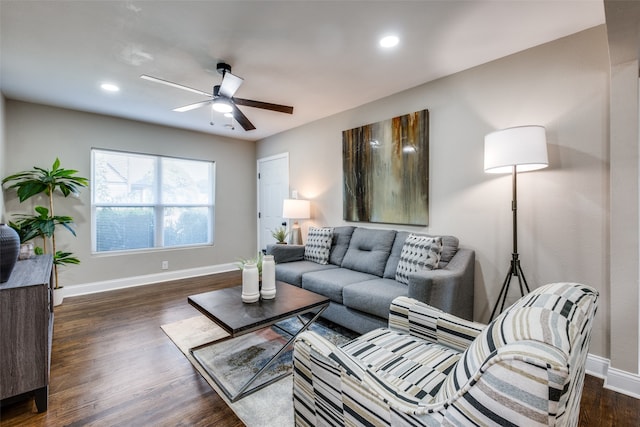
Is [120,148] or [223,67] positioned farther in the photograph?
[120,148]

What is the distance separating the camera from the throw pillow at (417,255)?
2.54m

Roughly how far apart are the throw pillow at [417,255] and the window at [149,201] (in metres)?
3.69

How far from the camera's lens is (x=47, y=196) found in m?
3.72

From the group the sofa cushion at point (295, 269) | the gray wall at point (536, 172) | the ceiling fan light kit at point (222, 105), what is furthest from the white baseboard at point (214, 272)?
the ceiling fan light kit at point (222, 105)

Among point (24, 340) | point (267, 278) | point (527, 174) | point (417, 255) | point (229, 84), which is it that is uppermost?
point (229, 84)

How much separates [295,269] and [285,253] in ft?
1.44

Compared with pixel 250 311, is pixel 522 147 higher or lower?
higher

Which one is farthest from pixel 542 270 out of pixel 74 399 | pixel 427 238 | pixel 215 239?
pixel 215 239

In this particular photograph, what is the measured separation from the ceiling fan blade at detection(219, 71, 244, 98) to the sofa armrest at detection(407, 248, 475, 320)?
2078 millimetres

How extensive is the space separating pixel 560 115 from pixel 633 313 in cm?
145

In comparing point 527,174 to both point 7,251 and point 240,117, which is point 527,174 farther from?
point 7,251

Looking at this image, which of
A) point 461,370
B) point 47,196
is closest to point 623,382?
point 461,370

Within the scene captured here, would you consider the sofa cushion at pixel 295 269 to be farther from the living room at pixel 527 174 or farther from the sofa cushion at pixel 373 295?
the living room at pixel 527 174

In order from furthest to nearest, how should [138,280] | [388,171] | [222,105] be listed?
[138,280] < [388,171] < [222,105]
